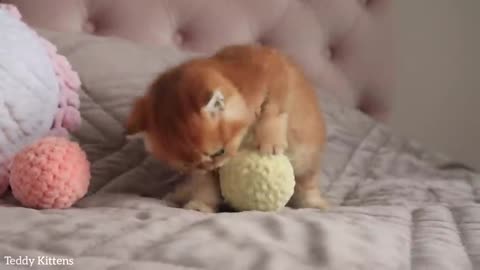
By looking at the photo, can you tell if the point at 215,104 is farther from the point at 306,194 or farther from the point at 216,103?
the point at 306,194

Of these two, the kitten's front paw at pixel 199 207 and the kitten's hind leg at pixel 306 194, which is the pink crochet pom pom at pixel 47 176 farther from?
the kitten's hind leg at pixel 306 194

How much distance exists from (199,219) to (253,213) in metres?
0.07

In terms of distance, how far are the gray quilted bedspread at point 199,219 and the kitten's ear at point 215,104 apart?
139 millimetres

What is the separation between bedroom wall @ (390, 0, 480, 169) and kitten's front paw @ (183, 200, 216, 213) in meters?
1.09

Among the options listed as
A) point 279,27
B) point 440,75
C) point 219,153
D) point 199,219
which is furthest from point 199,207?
point 440,75

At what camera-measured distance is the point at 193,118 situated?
38.8 inches

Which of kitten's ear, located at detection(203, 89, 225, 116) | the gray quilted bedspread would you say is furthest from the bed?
kitten's ear, located at detection(203, 89, 225, 116)

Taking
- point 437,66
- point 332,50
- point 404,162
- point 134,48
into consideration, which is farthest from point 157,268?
point 437,66

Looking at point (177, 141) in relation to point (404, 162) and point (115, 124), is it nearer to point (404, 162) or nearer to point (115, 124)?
point (115, 124)

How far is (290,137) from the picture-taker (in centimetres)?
113

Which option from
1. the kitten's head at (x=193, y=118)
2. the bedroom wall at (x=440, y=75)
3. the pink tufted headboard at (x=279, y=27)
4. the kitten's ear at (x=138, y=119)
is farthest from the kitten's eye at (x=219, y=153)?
the bedroom wall at (x=440, y=75)

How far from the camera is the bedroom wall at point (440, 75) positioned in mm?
1997

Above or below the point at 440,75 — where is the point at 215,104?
above

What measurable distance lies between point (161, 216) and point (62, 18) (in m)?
0.83
